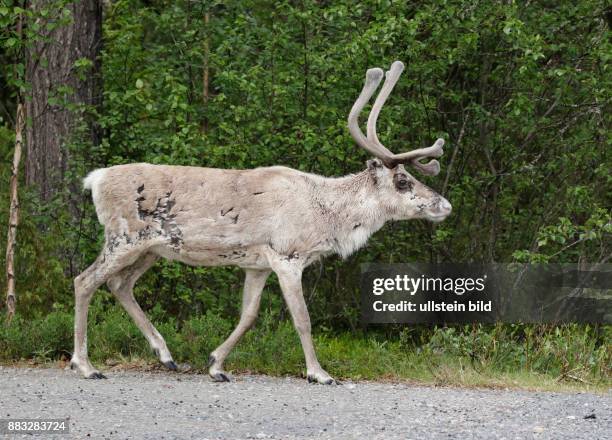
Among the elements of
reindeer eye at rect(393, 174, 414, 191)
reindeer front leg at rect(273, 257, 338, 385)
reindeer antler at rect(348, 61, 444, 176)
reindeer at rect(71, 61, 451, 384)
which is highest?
reindeer antler at rect(348, 61, 444, 176)

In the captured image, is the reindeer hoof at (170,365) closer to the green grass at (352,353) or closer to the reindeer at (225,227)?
the reindeer at (225,227)

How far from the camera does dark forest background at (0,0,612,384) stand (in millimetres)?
11984

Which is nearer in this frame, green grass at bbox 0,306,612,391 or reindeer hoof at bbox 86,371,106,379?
reindeer hoof at bbox 86,371,106,379

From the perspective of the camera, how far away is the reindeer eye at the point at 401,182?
10586 mm

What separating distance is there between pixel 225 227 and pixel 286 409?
2.22 meters

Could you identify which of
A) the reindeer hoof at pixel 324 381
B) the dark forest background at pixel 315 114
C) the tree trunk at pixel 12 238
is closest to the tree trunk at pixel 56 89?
the dark forest background at pixel 315 114

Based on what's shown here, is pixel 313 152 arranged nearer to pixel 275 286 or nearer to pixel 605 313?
pixel 275 286

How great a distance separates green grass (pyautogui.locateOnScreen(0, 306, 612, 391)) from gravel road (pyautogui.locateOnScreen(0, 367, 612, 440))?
41 cm

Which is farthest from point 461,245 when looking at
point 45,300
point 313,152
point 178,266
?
point 45,300

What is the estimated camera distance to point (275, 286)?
42.2 feet

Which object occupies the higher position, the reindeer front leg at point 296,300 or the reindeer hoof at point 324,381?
the reindeer front leg at point 296,300

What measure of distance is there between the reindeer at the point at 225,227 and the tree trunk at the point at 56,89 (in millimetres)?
2555

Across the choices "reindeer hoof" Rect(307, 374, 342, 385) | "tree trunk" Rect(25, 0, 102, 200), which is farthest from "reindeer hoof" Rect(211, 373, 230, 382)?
"tree trunk" Rect(25, 0, 102, 200)

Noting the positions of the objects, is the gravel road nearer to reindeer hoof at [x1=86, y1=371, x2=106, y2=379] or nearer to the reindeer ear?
reindeer hoof at [x1=86, y1=371, x2=106, y2=379]
